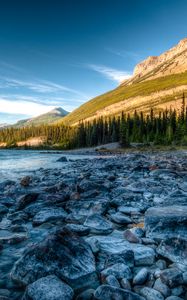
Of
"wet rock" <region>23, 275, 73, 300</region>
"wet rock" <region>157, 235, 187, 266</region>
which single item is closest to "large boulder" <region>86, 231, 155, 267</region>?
"wet rock" <region>157, 235, 187, 266</region>

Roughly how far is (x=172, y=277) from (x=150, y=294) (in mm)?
583

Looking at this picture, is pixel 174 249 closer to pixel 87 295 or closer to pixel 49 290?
pixel 87 295

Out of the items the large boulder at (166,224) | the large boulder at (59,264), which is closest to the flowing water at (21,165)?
the large boulder at (166,224)

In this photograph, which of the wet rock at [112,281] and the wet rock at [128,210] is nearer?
the wet rock at [112,281]

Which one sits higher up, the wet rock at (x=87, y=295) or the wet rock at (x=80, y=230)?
the wet rock at (x=80, y=230)

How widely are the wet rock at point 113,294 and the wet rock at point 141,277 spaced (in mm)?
554

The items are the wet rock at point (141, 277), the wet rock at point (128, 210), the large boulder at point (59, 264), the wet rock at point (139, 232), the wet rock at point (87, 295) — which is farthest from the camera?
the wet rock at point (128, 210)

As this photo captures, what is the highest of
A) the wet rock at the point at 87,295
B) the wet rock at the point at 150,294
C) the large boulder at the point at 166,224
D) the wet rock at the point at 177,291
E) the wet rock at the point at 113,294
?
the large boulder at the point at 166,224

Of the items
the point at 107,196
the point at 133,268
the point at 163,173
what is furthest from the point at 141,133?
the point at 133,268

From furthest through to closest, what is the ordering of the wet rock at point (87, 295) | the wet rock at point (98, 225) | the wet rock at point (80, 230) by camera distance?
the wet rock at point (98, 225) → the wet rock at point (80, 230) → the wet rock at point (87, 295)

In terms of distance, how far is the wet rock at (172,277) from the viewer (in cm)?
438

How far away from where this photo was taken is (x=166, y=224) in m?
6.52

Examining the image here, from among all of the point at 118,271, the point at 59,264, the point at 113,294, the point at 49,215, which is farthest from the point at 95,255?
the point at 49,215

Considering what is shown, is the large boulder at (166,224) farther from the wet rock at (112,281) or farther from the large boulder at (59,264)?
the wet rock at (112,281)
